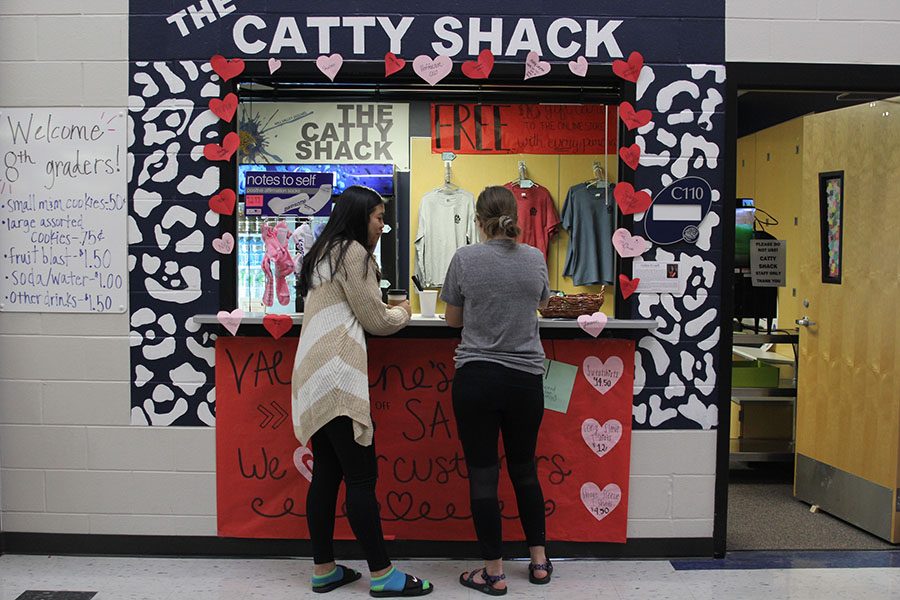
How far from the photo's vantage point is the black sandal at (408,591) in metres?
3.32

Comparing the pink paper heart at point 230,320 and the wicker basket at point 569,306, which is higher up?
the wicker basket at point 569,306

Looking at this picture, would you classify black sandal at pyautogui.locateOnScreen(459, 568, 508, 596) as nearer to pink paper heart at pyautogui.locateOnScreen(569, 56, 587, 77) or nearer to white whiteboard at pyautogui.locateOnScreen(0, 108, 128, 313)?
white whiteboard at pyautogui.locateOnScreen(0, 108, 128, 313)

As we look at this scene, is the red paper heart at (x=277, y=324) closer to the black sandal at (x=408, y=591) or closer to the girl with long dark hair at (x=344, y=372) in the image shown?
the girl with long dark hair at (x=344, y=372)

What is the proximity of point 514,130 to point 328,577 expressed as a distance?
306 centimetres

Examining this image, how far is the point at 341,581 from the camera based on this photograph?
11.3ft

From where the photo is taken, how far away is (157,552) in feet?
12.3

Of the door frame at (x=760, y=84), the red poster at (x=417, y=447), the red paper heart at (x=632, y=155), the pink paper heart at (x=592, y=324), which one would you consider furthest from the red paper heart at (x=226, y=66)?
the door frame at (x=760, y=84)

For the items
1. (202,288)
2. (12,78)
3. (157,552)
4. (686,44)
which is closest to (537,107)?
(686,44)

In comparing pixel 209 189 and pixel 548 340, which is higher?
pixel 209 189

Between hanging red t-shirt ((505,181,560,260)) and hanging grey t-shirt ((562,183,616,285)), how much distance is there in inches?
3.5

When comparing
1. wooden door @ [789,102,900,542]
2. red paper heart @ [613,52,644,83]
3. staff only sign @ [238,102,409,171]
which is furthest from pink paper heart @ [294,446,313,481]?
wooden door @ [789,102,900,542]

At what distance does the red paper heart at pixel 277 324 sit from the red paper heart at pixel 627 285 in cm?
139

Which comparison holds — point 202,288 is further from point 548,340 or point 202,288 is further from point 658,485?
point 658,485

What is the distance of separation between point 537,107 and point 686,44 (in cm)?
162
